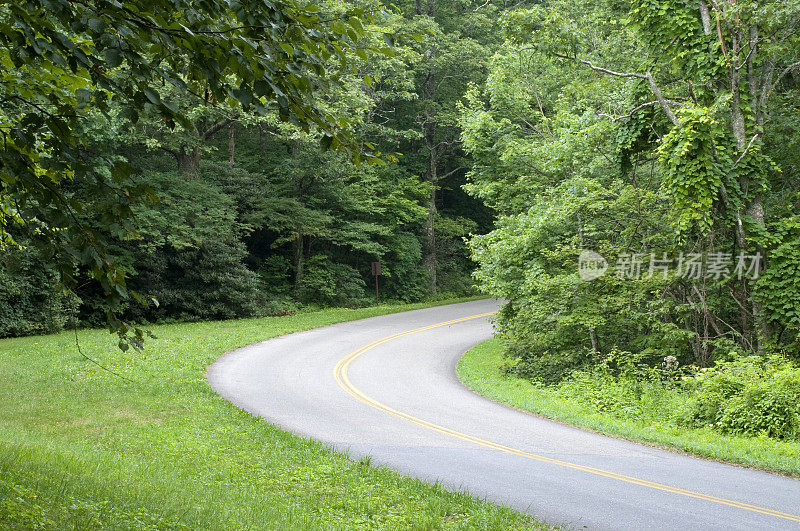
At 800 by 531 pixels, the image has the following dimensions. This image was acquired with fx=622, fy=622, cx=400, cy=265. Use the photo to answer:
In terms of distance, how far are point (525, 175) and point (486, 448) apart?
36.0 feet

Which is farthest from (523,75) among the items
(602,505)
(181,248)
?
(602,505)

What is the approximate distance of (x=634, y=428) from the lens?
1162 cm

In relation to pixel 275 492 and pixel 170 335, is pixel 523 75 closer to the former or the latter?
pixel 170 335

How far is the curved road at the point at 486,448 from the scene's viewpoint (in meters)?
7.49

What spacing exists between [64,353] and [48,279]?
5630 millimetres

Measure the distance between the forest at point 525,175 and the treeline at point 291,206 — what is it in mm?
200

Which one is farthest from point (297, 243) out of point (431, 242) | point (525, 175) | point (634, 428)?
point (634, 428)

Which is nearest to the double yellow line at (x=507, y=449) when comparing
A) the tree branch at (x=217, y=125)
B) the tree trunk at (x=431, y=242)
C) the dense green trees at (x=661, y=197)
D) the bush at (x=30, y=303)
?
the dense green trees at (x=661, y=197)

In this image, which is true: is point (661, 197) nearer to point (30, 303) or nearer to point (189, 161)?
point (189, 161)

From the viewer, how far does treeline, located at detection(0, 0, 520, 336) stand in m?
22.6

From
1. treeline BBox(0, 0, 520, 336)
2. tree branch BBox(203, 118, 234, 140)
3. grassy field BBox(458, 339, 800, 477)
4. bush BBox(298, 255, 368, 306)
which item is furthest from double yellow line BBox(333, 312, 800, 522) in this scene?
bush BBox(298, 255, 368, 306)

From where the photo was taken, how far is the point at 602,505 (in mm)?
7559

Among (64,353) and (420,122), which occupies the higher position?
(420,122)

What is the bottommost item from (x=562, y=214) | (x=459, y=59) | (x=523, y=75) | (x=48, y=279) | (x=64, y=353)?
(x=64, y=353)
